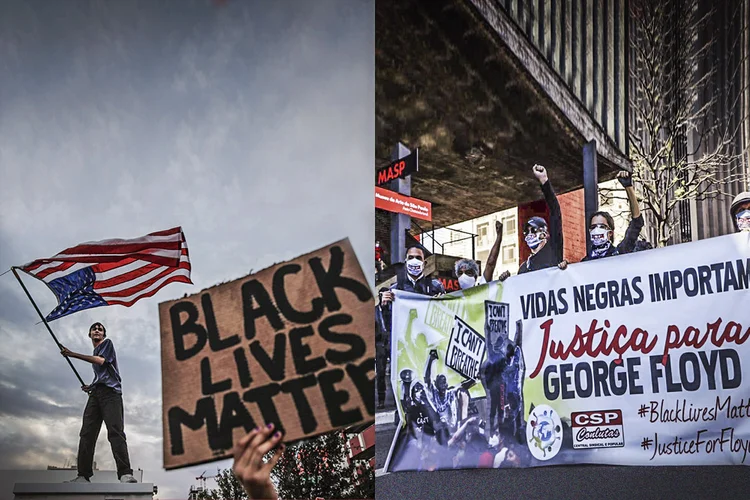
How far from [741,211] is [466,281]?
1.46 metres

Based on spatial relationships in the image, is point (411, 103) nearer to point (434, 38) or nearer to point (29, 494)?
point (434, 38)

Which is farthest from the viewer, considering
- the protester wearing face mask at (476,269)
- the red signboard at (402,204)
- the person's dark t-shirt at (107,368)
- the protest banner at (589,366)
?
the red signboard at (402,204)

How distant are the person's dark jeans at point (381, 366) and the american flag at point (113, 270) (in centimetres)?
124

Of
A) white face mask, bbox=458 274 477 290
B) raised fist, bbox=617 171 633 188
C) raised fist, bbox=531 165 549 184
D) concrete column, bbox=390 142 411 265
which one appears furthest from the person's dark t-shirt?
raised fist, bbox=617 171 633 188

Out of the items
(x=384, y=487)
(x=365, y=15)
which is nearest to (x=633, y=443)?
(x=384, y=487)

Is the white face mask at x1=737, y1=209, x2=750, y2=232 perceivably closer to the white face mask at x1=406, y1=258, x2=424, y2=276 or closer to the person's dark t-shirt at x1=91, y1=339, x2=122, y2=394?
the white face mask at x1=406, y1=258, x2=424, y2=276

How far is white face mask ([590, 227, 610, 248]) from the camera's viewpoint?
4.16m

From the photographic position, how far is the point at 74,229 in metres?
5.00

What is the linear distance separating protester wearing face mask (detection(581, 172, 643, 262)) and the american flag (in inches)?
94.8

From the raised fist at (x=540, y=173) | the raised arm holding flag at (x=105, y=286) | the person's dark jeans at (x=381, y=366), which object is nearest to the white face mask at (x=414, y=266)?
the person's dark jeans at (x=381, y=366)

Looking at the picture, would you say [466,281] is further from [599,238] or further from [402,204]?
[599,238]

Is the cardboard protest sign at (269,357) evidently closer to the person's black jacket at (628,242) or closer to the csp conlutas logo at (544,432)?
the csp conlutas logo at (544,432)

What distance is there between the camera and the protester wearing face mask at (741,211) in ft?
12.6

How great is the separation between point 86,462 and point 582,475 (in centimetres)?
272
